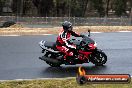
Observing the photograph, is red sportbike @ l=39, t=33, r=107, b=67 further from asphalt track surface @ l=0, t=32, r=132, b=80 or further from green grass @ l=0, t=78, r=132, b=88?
green grass @ l=0, t=78, r=132, b=88

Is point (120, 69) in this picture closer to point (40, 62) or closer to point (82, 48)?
point (82, 48)

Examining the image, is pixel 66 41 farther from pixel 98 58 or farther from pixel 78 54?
pixel 98 58

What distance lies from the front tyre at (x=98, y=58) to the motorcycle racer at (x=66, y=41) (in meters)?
0.74

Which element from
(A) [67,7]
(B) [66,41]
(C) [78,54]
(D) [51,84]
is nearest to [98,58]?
(C) [78,54]

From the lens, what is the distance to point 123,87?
942 cm

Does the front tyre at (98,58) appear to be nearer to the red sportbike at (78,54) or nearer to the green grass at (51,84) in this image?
the red sportbike at (78,54)

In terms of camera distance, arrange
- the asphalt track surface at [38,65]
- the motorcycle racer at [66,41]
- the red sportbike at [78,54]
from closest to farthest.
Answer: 1. the asphalt track surface at [38,65]
2. the motorcycle racer at [66,41]
3. the red sportbike at [78,54]

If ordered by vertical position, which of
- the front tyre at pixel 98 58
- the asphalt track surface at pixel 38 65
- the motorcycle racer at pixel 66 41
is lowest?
the asphalt track surface at pixel 38 65

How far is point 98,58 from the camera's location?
14492 millimetres

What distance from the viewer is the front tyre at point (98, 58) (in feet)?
47.3

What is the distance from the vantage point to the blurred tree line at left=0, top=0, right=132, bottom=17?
6222 centimetres

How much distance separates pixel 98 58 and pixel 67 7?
47.9 meters

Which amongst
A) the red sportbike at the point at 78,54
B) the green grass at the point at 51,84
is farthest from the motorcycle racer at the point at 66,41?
the green grass at the point at 51,84

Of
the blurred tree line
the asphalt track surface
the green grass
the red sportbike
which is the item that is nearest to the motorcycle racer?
the red sportbike
